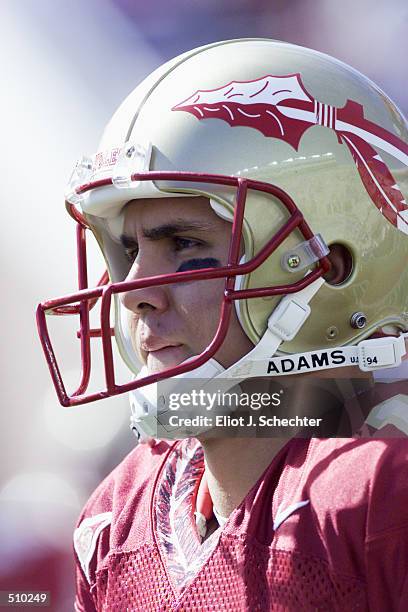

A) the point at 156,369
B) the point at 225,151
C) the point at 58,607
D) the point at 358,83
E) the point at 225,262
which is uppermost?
the point at 358,83

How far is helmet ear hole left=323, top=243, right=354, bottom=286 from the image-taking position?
4.24 ft

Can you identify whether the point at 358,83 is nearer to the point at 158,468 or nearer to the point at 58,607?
the point at 158,468

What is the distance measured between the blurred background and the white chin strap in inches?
39.4

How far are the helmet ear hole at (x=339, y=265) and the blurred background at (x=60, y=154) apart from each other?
98 centimetres

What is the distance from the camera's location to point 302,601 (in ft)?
3.44

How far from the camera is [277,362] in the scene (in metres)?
1.23

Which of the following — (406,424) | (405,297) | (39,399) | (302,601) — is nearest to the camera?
(302,601)

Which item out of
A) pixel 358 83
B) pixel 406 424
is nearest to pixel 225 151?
pixel 358 83

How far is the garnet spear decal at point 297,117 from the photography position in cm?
125

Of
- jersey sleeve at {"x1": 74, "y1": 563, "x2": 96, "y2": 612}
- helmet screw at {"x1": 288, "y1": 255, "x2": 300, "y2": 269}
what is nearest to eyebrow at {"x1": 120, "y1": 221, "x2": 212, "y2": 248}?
helmet screw at {"x1": 288, "y1": 255, "x2": 300, "y2": 269}

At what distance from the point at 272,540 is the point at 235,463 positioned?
0.54 ft

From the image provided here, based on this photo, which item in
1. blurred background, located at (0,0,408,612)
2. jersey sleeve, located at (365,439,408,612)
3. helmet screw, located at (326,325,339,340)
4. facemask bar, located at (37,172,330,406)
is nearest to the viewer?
jersey sleeve, located at (365,439,408,612)

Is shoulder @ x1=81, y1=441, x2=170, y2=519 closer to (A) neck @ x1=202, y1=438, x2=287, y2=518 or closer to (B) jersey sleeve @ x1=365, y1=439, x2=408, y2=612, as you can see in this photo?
(A) neck @ x1=202, y1=438, x2=287, y2=518

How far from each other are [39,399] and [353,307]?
4.14 ft
